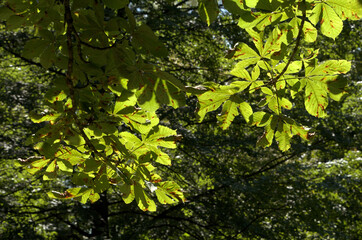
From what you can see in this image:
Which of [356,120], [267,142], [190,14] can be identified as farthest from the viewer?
[356,120]

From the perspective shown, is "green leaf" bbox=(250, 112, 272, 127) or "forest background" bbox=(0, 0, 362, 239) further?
"forest background" bbox=(0, 0, 362, 239)

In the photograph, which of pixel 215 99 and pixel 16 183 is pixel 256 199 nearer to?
pixel 16 183

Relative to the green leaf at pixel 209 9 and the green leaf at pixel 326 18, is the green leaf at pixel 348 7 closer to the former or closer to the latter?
the green leaf at pixel 326 18

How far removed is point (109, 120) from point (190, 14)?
467cm

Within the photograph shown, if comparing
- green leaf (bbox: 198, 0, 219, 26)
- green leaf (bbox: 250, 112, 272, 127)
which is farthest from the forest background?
green leaf (bbox: 198, 0, 219, 26)

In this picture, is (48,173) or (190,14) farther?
(190,14)

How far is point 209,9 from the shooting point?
4.01ft

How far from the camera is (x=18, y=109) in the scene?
5.94m

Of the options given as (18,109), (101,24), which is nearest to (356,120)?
(18,109)

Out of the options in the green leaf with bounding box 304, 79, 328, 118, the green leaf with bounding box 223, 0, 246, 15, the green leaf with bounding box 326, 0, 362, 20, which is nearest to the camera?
the green leaf with bounding box 223, 0, 246, 15

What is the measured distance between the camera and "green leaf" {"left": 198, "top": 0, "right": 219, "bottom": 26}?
1.22 meters

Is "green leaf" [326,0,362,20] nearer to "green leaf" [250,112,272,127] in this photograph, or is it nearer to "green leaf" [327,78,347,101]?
"green leaf" [327,78,347,101]

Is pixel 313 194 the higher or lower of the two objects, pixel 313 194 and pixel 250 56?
the lower

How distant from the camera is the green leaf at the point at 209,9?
1217 millimetres
